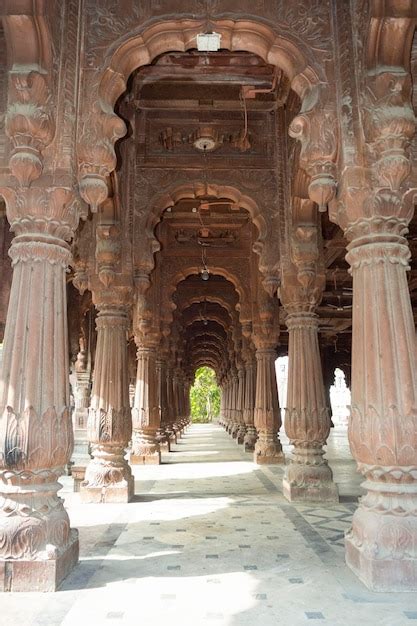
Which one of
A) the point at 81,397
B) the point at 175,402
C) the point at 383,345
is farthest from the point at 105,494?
the point at 175,402

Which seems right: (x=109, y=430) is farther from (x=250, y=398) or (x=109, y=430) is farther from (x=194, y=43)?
(x=250, y=398)

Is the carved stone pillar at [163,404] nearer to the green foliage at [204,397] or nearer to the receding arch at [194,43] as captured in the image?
the receding arch at [194,43]

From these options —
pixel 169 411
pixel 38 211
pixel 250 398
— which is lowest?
pixel 169 411

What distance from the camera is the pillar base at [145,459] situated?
12.6 meters

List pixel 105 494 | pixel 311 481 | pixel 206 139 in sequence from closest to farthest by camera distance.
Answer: pixel 105 494
pixel 311 481
pixel 206 139

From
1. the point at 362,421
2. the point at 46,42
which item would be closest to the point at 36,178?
the point at 46,42

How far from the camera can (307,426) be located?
7.59 m

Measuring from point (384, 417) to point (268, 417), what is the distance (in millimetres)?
8364

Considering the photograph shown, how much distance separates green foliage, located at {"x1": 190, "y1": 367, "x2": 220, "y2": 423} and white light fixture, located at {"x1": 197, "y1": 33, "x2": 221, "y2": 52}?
180 feet

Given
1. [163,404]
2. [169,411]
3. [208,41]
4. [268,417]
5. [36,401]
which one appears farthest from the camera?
[169,411]

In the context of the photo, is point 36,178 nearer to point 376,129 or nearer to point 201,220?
point 376,129

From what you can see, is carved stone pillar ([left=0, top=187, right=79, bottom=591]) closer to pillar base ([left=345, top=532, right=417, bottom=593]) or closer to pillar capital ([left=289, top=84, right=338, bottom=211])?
pillar capital ([left=289, top=84, right=338, bottom=211])

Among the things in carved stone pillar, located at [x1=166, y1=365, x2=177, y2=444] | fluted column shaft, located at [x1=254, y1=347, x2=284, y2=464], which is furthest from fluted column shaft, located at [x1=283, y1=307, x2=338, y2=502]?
carved stone pillar, located at [x1=166, y1=365, x2=177, y2=444]

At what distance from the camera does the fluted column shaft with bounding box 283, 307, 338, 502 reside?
7.59 meters
